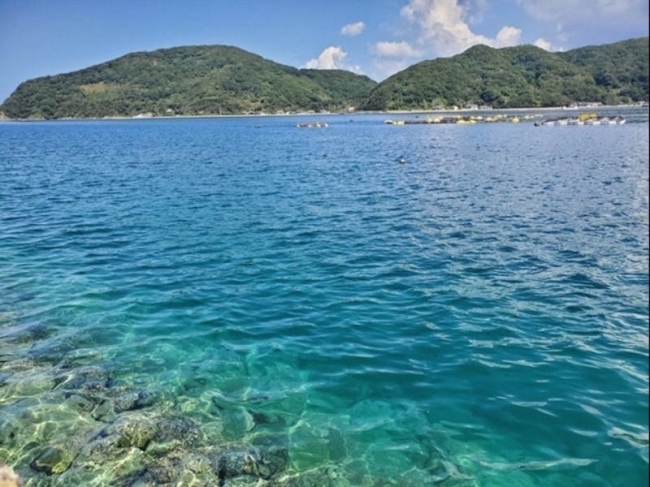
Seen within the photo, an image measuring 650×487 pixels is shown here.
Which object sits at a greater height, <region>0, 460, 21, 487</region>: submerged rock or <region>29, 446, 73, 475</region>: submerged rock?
<region>0, 460, 21, 487</region>: submerged rock

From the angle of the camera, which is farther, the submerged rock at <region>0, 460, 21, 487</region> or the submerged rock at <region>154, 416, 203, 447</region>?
the submerged rock at <region>154, 416, 203, 447</region>

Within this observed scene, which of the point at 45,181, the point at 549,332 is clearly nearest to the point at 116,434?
the point at 549,332

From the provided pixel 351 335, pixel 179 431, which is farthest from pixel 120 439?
pixel 351 335

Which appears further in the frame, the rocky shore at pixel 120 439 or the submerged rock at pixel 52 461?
the submerged rock at pixel 52 461

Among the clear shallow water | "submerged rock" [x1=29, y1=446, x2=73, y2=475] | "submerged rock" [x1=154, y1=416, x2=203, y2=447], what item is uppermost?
"submerged rock" [x1=29, y1=446, x2=73, y2=475]

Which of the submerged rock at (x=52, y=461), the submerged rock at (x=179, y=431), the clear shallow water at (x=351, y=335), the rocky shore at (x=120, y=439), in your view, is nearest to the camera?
the rocky shore at (x=120, y=439)

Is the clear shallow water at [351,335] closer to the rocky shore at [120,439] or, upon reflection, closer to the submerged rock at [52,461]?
the rocky shore at [120,439]

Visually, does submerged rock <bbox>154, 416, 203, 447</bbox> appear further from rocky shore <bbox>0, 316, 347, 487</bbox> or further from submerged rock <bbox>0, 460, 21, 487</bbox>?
submerged rock <bbox>0, 460, 21, 487</bbox>

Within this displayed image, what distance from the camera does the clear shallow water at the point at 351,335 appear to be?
400 inches

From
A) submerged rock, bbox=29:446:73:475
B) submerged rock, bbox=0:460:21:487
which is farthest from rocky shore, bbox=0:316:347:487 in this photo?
submerged rock, bbox=0:460:21:487

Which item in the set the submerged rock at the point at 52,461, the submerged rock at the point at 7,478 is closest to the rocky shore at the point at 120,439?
the submerged rock at the point at 52,461

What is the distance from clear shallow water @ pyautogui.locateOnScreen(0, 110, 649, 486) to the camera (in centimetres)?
1016

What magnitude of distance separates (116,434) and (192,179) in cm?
4374

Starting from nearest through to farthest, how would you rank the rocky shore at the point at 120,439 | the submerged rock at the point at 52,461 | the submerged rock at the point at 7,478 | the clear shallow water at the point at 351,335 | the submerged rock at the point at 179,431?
the submerged rock at the point at 7,478
the rocky shore at the point at 120,439
the submerged rock at the point at 52,461
the clear shallow water at the point at 351,335
the submerged rock at the point at 179,431
